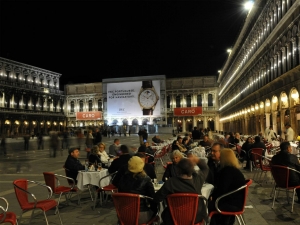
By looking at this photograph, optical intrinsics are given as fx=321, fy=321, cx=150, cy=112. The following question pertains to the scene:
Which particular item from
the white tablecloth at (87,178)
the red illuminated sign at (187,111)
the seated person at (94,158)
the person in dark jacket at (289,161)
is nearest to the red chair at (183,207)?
the person in dark jacket at (289,161)

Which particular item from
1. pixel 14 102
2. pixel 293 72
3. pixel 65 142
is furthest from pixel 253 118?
pixel 14 102

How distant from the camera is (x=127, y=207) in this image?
4.16 meters

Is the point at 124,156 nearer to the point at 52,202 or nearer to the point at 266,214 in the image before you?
the point at 52,202

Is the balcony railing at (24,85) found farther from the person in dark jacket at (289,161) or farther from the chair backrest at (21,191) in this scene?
the person in dark jacket at (289,161)

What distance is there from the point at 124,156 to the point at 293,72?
14.9m

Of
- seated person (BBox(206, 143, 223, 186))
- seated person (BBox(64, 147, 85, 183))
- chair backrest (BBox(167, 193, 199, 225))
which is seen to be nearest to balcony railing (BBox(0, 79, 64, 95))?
seated person (BBox(64, 147, 85, 183))

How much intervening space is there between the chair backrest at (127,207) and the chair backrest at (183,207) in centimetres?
45

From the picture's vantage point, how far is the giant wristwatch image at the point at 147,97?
6531 centimetres

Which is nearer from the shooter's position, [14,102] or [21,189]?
[21,189]

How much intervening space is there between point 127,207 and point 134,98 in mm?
61539

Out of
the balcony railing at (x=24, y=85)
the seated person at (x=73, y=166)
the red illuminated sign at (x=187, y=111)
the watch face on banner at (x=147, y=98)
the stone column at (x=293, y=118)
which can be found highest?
the balcony railing at (x=24, y=85)

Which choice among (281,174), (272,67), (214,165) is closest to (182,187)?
(214,165)

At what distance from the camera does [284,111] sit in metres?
21.2

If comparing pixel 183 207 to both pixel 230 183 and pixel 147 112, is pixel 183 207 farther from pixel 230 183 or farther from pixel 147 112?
pixel 147 112
